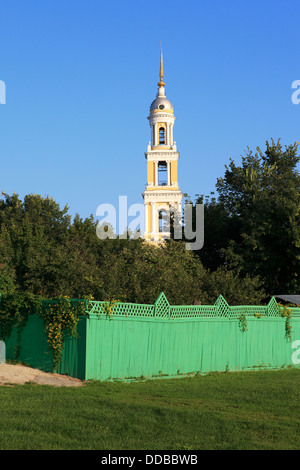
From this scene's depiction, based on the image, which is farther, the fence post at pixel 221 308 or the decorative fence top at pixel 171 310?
the fence post at pixel 221 308

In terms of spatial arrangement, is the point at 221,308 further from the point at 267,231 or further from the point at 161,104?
the point at 161,104

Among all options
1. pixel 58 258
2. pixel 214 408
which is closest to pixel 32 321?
pixel 214 408

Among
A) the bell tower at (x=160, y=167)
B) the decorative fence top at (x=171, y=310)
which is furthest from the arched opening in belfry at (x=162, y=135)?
the decorative fence top at (x=171, y=310)

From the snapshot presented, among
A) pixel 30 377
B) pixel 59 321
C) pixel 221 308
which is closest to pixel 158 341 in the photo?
pixel 59 321

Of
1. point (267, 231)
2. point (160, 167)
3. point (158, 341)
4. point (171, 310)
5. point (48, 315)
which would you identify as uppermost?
point (160, 167)

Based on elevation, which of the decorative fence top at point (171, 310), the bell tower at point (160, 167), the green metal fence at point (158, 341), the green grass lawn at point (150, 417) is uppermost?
the bell tower at point (160, 167)

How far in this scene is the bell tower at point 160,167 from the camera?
72125 mm

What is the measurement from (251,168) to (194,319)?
65.4 feet

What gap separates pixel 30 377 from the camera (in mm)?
12875

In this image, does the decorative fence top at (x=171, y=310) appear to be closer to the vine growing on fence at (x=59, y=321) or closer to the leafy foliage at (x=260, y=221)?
the vine growing on fence at (x=59, y=321)

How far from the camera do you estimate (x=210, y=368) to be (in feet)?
52.2

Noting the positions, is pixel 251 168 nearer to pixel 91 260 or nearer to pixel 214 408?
pixel 91 260

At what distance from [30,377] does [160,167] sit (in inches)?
2478

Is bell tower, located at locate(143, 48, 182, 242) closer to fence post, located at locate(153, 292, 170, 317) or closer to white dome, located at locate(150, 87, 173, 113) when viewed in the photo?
white dome, located at locate(150, 87, 173, 113)
